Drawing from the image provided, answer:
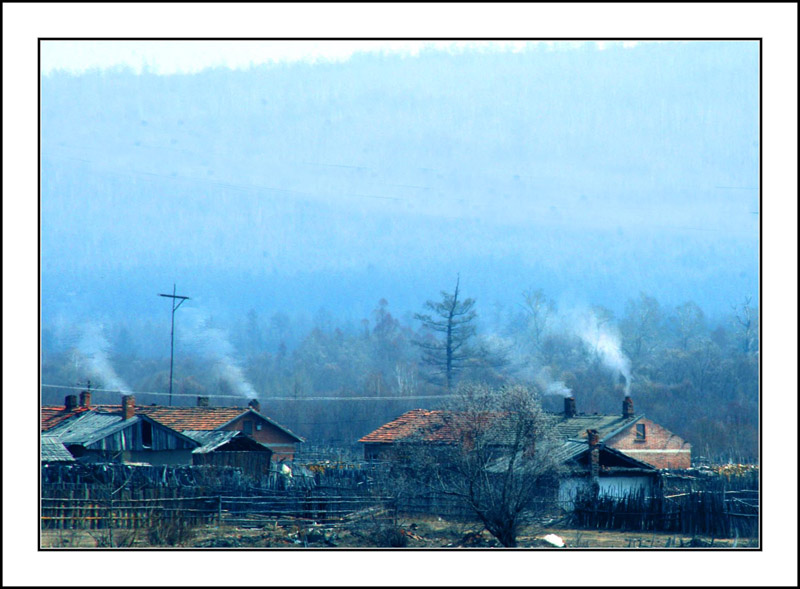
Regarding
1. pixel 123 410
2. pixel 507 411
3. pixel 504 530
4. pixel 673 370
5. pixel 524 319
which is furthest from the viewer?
pixel 524 319

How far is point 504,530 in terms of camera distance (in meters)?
24.8

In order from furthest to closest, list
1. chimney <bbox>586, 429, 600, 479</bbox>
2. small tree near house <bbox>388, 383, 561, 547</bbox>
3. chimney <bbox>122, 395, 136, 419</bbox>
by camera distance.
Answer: chimney <bbox>122, 395, 136, 419</bbox>, chimney <bbox>586, 429, 600, 479</bbox>, small tree near house <bbox>388, 383, 561, 547</bbox>

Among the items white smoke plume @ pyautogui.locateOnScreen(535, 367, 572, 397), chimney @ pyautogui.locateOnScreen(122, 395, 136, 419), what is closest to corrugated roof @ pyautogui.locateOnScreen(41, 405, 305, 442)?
chimney @ pyautogui.locateOnScreen(122, 395, 136, 419)

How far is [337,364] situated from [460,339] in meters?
11.7

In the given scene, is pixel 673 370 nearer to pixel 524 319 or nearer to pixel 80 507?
pixel 524 319

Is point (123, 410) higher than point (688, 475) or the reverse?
higher

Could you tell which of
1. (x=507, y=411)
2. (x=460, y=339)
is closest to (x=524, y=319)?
(x=460, y=339)

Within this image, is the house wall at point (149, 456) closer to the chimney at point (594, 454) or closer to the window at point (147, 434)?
the window at point (147, 434)

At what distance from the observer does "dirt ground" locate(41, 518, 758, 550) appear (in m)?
23.4

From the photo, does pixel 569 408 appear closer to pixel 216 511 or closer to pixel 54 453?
pixel 216 511

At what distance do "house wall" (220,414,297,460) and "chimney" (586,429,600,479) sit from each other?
18.2 metres

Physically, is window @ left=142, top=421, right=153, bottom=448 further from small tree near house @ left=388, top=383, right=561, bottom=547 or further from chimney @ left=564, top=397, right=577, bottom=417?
chimney @ left=564, top=397, right=577, bottom=417

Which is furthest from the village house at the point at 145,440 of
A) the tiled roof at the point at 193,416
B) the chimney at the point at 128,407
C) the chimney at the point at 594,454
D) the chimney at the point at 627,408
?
the chimney at the point at 627,408

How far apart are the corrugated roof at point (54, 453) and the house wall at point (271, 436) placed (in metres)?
11.8
